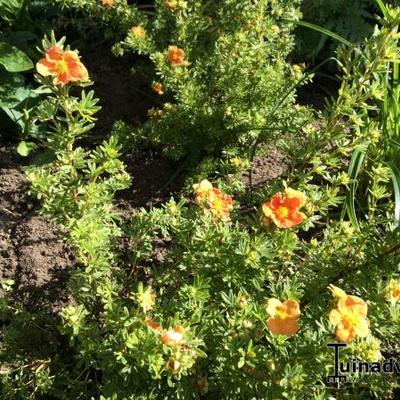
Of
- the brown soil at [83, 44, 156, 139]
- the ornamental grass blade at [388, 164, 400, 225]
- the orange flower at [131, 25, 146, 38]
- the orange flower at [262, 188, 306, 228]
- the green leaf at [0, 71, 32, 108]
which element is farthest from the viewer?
the brown soil at [83, 44, 156, 139]

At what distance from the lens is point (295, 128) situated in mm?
2330

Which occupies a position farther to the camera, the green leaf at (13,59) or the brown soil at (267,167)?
the brown soil at (267,167)

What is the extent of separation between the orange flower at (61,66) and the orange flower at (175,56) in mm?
967

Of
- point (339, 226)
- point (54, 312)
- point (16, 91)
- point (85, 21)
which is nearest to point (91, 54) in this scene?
point (85, 21)

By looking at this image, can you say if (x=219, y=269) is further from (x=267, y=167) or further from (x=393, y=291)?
(x=267, y=167)

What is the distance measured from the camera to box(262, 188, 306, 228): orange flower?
1.40 meters

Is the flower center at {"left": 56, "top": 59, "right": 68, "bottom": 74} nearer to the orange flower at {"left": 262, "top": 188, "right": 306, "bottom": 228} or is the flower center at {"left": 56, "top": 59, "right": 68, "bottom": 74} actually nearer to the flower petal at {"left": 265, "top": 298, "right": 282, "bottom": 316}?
the orange flower at {"left": 262, "top": 188, "right": 306, "bottom": 228}

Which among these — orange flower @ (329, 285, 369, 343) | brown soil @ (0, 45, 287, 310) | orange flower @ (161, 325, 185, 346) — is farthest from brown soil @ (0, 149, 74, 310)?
orange flower @ (329, 285, 369, 343)

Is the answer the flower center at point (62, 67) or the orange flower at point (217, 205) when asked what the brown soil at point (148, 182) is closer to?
the orange flower at point (217, 205)

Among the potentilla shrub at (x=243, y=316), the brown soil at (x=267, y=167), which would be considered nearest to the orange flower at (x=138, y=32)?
the brown soil at (x=267, y=167)

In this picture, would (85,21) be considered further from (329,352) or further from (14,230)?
(329,352)

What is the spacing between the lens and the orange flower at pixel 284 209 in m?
1.40

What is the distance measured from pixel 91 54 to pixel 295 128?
1.44 meters

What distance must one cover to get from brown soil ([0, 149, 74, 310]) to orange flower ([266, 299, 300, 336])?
3.57 feet
